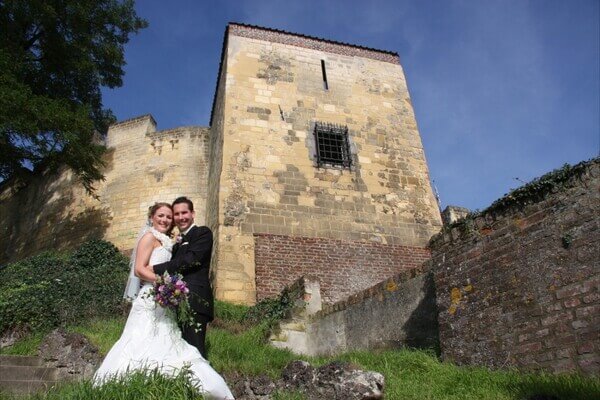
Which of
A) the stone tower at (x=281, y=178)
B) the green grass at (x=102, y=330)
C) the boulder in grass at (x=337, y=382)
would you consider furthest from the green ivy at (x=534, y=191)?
the stone tower at (x=281, y=178)

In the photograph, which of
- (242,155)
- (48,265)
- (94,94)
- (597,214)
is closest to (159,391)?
(597,214)

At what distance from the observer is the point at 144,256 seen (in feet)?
14.0

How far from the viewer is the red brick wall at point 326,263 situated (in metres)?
10.6

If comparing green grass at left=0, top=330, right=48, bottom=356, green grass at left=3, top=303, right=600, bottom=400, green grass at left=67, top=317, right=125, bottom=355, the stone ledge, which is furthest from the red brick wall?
green grass at left=0, top=330, right=48, bottom=356

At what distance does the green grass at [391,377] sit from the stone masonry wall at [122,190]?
7.88 meters

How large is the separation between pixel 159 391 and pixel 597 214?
4098mm

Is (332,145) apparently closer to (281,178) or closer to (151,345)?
(281,178)

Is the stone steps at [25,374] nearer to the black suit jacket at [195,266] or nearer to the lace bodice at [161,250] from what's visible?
the lace bodice at [161,250]

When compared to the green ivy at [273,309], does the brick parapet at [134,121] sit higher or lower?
higher

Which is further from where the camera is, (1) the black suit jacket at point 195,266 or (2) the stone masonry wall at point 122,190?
(2) the stone masonry wall at point 122,190

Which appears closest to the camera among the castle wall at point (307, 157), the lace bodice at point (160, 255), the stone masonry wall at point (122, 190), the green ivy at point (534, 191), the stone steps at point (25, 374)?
the lace bodice at point (160, 255)

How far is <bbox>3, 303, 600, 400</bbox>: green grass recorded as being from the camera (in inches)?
137

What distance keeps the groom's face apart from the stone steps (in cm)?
221

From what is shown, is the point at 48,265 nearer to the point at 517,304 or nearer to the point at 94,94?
the point at 94,94
